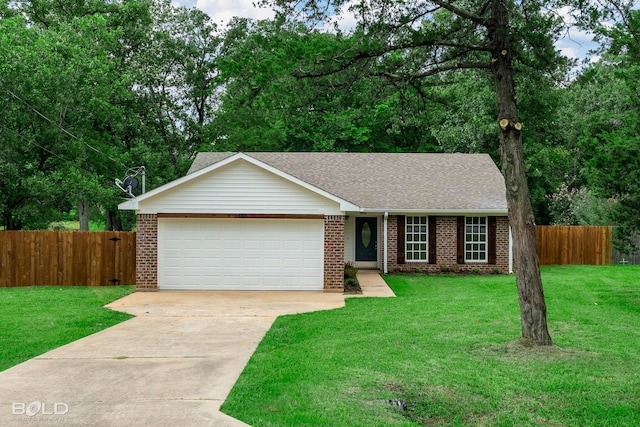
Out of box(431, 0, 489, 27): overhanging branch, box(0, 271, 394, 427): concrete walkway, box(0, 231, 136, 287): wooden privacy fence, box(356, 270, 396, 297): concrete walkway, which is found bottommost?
box(0, 271, 394, 427): concrete walkway

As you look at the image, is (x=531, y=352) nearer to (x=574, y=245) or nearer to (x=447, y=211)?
(x=447, y=211)

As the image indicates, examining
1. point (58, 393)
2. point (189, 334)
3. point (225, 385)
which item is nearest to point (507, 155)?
point (225, 385)

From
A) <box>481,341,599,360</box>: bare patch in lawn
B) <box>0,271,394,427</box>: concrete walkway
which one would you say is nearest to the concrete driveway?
<box>0,271,394,427</box>: concrete walkway

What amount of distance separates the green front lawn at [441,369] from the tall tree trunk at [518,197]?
48 cm

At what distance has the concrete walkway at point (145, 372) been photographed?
19.0ft

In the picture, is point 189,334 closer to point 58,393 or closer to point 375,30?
point 58,393

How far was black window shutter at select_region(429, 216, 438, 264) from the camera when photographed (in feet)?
66.9

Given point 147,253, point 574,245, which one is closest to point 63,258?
point 147,253

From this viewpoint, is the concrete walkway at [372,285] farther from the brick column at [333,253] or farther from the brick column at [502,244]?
the brick column at [502,244]

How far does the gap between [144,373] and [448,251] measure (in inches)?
572

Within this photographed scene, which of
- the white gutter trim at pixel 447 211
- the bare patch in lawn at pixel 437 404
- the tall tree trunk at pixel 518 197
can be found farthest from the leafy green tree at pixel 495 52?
the white gutter trim at pixel 447 211

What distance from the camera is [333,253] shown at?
52.5 feet

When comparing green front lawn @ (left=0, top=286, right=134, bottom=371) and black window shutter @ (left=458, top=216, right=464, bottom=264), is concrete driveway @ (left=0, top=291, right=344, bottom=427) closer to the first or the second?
green front lawn @ (left=0, top=286, right=134, bottom=371)

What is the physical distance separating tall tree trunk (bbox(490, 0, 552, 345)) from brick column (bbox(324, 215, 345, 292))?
749 centimetres
